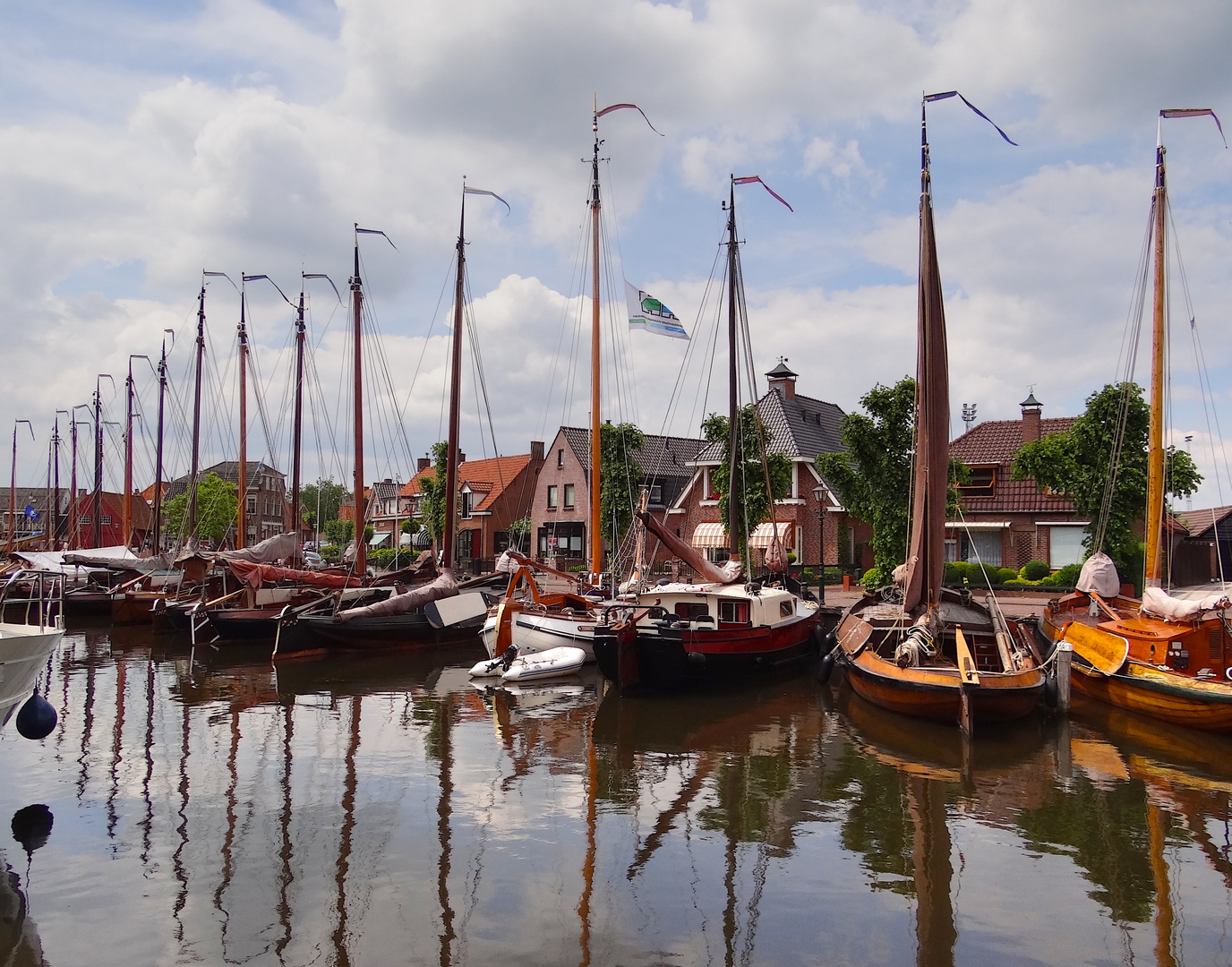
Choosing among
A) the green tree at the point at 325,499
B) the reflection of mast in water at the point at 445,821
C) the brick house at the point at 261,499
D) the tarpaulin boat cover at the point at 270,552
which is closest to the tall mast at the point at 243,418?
the tarpaulin boat cover at the point at 270,552

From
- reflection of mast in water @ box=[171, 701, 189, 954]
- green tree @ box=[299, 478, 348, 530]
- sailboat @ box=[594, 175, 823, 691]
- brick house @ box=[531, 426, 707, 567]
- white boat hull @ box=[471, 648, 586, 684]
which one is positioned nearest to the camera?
reflection of mast in water @ box=[171, 701, 189, 954]

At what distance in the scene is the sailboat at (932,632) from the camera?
14727mm

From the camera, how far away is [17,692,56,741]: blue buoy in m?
11.1

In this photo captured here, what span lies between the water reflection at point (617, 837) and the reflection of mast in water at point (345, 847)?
0.11 ft

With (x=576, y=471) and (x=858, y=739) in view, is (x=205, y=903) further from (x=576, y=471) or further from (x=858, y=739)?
(x=576, y=471)

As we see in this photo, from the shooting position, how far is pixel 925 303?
17.0m

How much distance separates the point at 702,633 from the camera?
60.7 feet

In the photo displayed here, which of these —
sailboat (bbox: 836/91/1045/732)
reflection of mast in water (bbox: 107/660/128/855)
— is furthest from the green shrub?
reflection of mast in water (bbox: 107/660/128/855)

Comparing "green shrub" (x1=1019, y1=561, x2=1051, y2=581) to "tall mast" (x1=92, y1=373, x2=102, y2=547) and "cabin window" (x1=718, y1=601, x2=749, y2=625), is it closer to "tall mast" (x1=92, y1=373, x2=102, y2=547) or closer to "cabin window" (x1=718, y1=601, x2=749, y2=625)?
"cabin window" (x1=718, y1=601, x2=749, y2=625)

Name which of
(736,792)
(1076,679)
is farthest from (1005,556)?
(736,792)

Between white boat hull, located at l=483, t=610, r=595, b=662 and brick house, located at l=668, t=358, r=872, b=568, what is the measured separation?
12900mm

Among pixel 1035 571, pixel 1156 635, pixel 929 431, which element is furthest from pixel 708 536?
pixel 1156 635

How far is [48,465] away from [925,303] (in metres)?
64.3

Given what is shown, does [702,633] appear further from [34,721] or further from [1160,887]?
[34,721]
